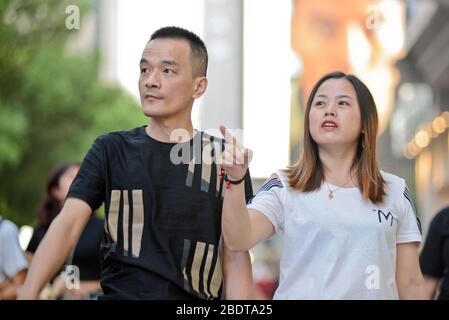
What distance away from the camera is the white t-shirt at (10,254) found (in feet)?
23.0

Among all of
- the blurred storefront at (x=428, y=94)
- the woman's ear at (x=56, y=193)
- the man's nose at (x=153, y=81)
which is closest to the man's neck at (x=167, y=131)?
the man's nose at (x=153, y=81)

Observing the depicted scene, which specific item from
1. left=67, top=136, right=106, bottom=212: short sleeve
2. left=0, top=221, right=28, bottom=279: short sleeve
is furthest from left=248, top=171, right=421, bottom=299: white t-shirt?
left=0, top=221, right=28, bottom=279: short sleeve

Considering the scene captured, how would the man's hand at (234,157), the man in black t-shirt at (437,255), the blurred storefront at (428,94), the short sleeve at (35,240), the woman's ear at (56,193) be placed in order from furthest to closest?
the blurred storefront at (428,94) < the woman's ear at (56,193) < the short sleeve at (35,240) < the man in black t-shirt at (437,255) < the man's hand at (234,157)

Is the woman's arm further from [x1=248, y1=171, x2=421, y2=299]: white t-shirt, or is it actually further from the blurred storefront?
the blurred storefront

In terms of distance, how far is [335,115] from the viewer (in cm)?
472

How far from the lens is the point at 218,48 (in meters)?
7.92

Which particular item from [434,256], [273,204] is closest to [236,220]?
[273,204]

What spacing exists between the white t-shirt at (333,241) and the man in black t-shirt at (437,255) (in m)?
1.68

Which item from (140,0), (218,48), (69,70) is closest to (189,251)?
(218,48)

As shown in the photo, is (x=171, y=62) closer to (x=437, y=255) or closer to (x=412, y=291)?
(x=412, y=291)

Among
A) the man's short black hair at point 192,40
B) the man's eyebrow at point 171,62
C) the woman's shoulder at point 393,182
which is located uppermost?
the man's short black hair at point 192,40

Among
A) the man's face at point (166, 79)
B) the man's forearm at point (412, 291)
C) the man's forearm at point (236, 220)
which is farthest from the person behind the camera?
the man's forearm at point (412, 291)

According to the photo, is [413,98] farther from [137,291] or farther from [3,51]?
[137,291]

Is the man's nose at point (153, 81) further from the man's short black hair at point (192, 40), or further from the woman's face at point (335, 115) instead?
the woman's face at point (335, 115)
